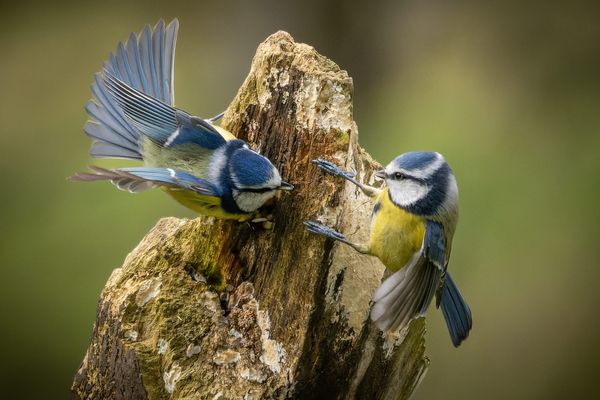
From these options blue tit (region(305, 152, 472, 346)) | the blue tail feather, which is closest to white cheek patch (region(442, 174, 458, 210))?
blue tit (region(305, 152, 472, 346))

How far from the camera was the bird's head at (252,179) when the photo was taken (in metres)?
1.80

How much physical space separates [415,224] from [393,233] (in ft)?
0.25

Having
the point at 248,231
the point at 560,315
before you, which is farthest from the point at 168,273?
the point at 560,315

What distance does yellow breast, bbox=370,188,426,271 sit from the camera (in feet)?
6.23

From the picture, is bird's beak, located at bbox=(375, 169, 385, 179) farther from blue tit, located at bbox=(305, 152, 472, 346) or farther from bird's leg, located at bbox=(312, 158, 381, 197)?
bird's leg, located at bbox=(312, 158, 381, 197)

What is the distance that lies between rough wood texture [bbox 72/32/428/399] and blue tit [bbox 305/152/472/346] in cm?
5

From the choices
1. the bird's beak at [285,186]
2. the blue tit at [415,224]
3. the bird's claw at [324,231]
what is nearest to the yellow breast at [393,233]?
the blue tit at [415,224]

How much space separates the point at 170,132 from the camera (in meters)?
2.01

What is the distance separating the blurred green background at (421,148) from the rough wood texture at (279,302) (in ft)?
4.83

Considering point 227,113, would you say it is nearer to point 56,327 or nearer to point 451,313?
point 451,313

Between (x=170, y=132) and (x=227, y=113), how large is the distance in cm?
17

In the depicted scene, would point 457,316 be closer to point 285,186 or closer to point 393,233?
point 393,233

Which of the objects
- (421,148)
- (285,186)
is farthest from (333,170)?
(421,148)

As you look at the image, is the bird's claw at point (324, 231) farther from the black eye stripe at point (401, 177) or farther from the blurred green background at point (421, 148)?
the blurred green background at point (421, 148)
